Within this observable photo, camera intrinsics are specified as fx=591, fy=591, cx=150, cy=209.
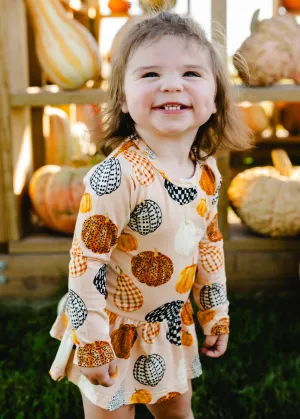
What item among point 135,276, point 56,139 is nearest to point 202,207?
point 135,276

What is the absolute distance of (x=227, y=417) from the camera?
1.54 meters

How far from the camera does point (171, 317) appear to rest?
1.21 metres

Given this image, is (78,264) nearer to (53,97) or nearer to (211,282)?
(211,282)

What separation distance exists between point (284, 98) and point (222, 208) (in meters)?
0.47

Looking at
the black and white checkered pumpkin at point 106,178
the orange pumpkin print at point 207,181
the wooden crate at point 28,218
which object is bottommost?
the wooden crate at point 28,218

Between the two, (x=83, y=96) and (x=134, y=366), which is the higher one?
(x=83, y=96)

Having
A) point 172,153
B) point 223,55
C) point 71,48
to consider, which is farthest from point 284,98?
point 172,153

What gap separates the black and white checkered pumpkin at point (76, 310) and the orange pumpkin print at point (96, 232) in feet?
0.31

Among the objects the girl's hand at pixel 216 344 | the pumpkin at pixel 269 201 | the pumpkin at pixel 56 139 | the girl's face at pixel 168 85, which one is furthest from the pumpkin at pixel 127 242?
the pumpkin at pixel 56 139

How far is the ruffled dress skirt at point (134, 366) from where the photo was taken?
3.80 ft

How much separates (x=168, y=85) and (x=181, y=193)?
21cm

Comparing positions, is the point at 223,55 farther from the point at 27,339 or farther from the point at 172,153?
the point at 27,339

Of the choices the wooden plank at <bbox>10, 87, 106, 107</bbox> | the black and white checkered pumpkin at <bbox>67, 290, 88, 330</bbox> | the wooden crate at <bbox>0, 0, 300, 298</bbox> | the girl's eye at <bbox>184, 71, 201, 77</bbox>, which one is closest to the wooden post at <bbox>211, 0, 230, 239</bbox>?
the wooden crate at <bbox>0, 0, 300, 298</bbox>

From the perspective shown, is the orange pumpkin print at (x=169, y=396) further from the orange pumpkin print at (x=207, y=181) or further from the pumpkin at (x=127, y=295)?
the orange pumpkin print at (x=207, y=181)
